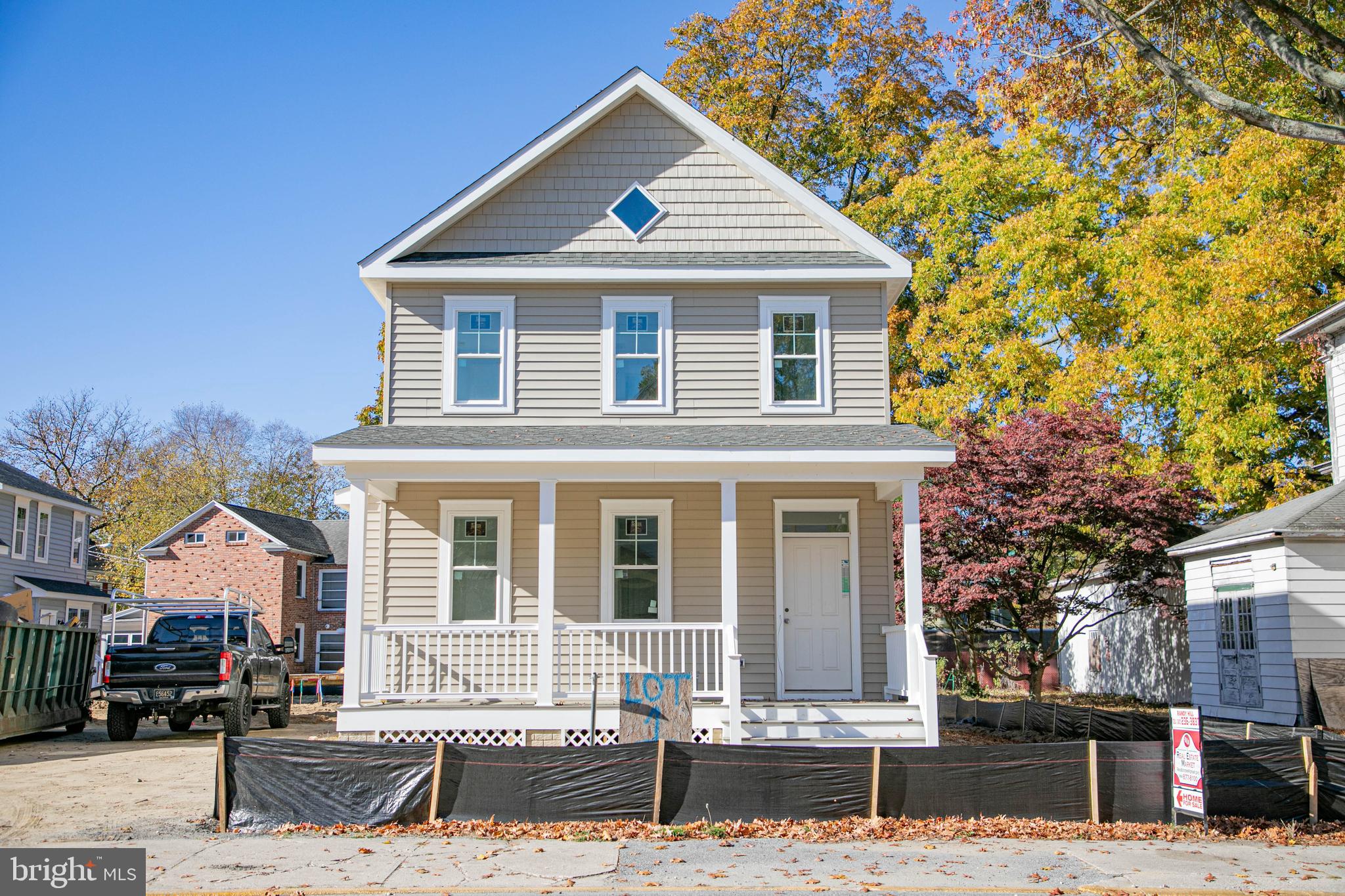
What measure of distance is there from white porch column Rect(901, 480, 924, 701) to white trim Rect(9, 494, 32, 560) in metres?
25.1

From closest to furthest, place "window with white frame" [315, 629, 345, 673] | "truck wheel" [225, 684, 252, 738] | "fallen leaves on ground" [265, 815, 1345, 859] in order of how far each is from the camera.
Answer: "fallen leaves on ground" [265, 815, 1345, 859] < "truck wheel" [225, 684, 252, 738] < "window with white frame" [315, 629, 345, 673]

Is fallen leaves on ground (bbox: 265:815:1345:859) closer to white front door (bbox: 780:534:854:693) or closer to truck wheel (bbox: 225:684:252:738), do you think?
white front door (bbox: 780:534:854:693)

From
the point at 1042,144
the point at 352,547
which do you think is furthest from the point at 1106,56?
the point at 1042,144

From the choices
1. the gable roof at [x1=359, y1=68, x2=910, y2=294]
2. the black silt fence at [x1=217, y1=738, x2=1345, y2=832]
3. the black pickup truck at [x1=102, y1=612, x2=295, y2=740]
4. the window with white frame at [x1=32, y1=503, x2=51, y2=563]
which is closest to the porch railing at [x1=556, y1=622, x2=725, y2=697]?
the black silt fence at [x1=217, y1=738, x2=1345, y2=832]

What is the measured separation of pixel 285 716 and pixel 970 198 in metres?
19.6

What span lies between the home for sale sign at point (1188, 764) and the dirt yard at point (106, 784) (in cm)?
881

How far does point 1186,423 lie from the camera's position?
73.8 feet

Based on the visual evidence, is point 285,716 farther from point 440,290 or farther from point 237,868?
point 237,868

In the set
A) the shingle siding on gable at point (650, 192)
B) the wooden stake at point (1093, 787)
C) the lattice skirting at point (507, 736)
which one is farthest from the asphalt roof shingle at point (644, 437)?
the wooden stake at point (1093, 787)

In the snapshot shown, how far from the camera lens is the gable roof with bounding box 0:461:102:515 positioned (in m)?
28.4

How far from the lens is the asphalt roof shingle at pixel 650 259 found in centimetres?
1517

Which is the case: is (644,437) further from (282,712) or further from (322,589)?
(322,589)

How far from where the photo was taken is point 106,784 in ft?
42.3

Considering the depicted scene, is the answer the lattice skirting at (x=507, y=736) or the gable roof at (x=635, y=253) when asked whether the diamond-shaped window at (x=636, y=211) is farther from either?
the lattice skirting at (x=507, y=736)
